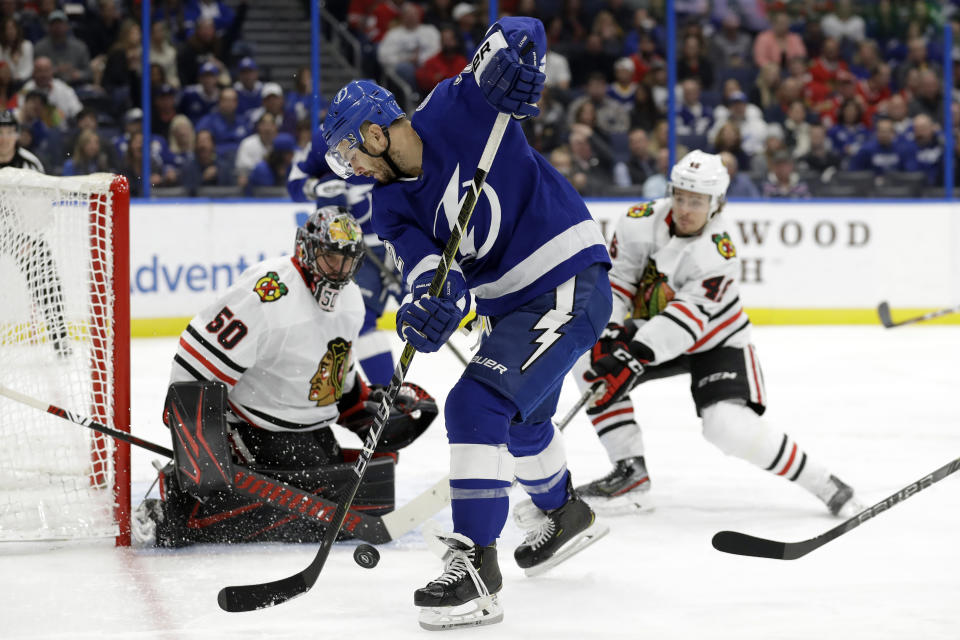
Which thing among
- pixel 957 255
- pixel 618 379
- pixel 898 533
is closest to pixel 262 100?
pixel 957 255

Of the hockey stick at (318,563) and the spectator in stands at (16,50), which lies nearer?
the hockey stick at (318,563)

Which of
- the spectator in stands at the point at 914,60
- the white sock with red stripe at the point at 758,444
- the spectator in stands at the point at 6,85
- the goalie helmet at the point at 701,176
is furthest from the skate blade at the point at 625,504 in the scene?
the spectator in stands at the point at 914,60

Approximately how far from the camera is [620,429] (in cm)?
318

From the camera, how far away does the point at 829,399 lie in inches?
186

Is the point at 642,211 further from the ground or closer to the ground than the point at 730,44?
closer to the ground

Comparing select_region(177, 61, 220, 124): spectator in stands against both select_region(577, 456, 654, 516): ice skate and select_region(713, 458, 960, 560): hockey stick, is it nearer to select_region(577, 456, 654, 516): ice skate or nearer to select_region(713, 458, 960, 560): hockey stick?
select_region(577, 456, 654, 516): ice skate

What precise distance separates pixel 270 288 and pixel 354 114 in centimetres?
66

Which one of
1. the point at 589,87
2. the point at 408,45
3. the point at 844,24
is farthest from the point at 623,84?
the point at 844,24

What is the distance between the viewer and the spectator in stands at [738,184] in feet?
23.2

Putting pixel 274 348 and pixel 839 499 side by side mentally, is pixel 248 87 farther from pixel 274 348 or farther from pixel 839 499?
pixel 839 499

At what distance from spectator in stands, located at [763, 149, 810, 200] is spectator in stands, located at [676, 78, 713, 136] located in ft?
1.55

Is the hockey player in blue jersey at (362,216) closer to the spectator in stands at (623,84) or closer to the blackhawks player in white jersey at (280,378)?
the blackhawks player in white jersey at (280,378)

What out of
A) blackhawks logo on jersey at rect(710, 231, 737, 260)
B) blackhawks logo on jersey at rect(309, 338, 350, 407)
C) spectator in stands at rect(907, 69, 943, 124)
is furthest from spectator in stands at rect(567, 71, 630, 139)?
blackhawks logo on jersey at rect(309, 338, 350, 407)

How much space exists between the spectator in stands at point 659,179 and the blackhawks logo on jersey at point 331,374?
14.3 ft
